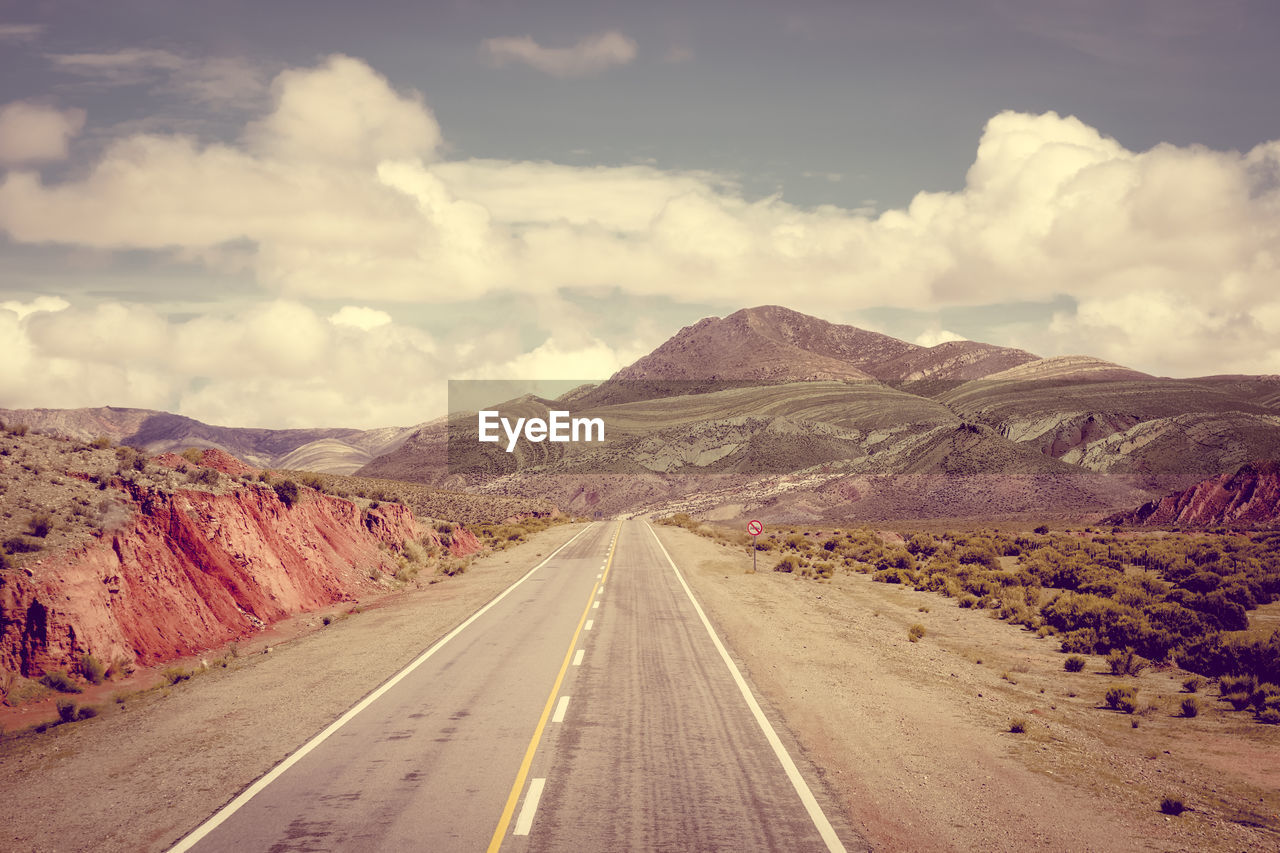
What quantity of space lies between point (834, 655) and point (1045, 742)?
586 cm

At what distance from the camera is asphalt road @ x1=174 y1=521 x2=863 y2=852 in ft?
23.7

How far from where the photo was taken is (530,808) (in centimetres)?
777

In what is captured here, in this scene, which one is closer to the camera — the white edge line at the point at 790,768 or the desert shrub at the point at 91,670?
the white edge line at the point at 790,768

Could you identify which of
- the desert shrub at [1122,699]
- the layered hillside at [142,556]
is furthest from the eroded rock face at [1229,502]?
the layered hillside at [142,556]

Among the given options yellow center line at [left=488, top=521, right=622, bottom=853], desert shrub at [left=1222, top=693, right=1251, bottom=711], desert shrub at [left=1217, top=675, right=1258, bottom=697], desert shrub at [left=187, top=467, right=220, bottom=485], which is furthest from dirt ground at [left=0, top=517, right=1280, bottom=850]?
desert shrub at [left=187, top=467, right=220, bottom=485]

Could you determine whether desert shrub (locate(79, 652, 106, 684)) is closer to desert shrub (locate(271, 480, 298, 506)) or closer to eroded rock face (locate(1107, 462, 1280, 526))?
desert shrub (locate(271, 480, 298, 506))

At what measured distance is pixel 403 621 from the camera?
20562mm

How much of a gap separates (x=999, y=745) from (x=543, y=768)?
6663 mm

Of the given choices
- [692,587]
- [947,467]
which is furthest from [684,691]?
[947,467]

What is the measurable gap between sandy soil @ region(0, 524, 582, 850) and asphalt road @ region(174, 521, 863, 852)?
1.81 feet

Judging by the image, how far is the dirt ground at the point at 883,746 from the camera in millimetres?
7938

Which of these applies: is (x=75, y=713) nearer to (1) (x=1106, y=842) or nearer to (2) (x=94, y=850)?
(2) (x=94, y=850)

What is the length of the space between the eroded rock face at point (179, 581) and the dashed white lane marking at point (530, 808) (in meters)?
11.4

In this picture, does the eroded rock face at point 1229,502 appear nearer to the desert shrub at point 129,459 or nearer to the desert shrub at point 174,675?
the desert shrub at point 174,675
